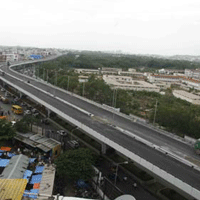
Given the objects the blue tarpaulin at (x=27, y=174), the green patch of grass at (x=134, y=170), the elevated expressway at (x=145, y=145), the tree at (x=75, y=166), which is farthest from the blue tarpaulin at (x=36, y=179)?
the green patch of grass at (x=134, y=170)

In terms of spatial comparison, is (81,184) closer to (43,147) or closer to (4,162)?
(43,147)

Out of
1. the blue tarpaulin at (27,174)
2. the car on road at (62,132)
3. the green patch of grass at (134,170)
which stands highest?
the blue tarpaulin at (27,174)

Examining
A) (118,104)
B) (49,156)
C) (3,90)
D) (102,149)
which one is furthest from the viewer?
(3,90)

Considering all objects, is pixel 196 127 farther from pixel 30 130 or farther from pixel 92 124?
pixel 30 130

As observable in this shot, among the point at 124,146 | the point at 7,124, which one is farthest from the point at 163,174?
the point at 7,124

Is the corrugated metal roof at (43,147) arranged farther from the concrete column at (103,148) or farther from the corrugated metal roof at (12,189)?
the corrugated metal roof at (12,189)

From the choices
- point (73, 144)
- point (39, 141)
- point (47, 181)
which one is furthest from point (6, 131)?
point (47, 181)
